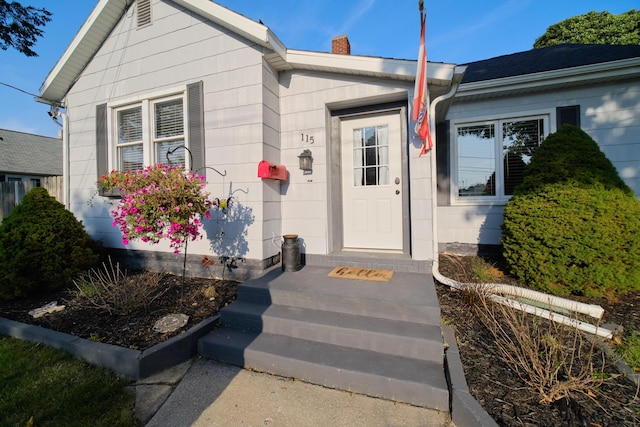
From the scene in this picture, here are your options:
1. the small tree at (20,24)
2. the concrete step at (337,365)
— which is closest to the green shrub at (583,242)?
the concrete step at (337,365)

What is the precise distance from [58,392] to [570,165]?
582 centimetres

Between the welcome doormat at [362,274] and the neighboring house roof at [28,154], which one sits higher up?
the neighboring house roof at [28,154]

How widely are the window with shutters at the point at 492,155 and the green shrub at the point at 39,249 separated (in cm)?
660

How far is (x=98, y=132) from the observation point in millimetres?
5109

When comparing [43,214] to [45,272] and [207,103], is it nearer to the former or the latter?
[45,272]

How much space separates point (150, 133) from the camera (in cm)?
464

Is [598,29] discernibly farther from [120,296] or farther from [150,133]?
[120,296]

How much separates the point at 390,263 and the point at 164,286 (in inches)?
126

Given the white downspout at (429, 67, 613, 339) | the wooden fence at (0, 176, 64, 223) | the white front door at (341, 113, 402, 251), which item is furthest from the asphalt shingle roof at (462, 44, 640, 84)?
the wooden fence at (0, 176, 64, 223)

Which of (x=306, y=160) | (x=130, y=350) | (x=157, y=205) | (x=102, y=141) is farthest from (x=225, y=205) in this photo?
(x=102, y=141)

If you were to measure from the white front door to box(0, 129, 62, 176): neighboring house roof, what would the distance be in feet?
68.1

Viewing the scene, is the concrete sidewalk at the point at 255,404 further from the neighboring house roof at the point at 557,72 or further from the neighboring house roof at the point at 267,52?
the neighboring house roof at the point at 557,72

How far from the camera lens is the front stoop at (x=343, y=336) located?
214 centimetres

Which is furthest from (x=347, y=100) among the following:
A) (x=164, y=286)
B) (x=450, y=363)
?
(x=164, y=286)
